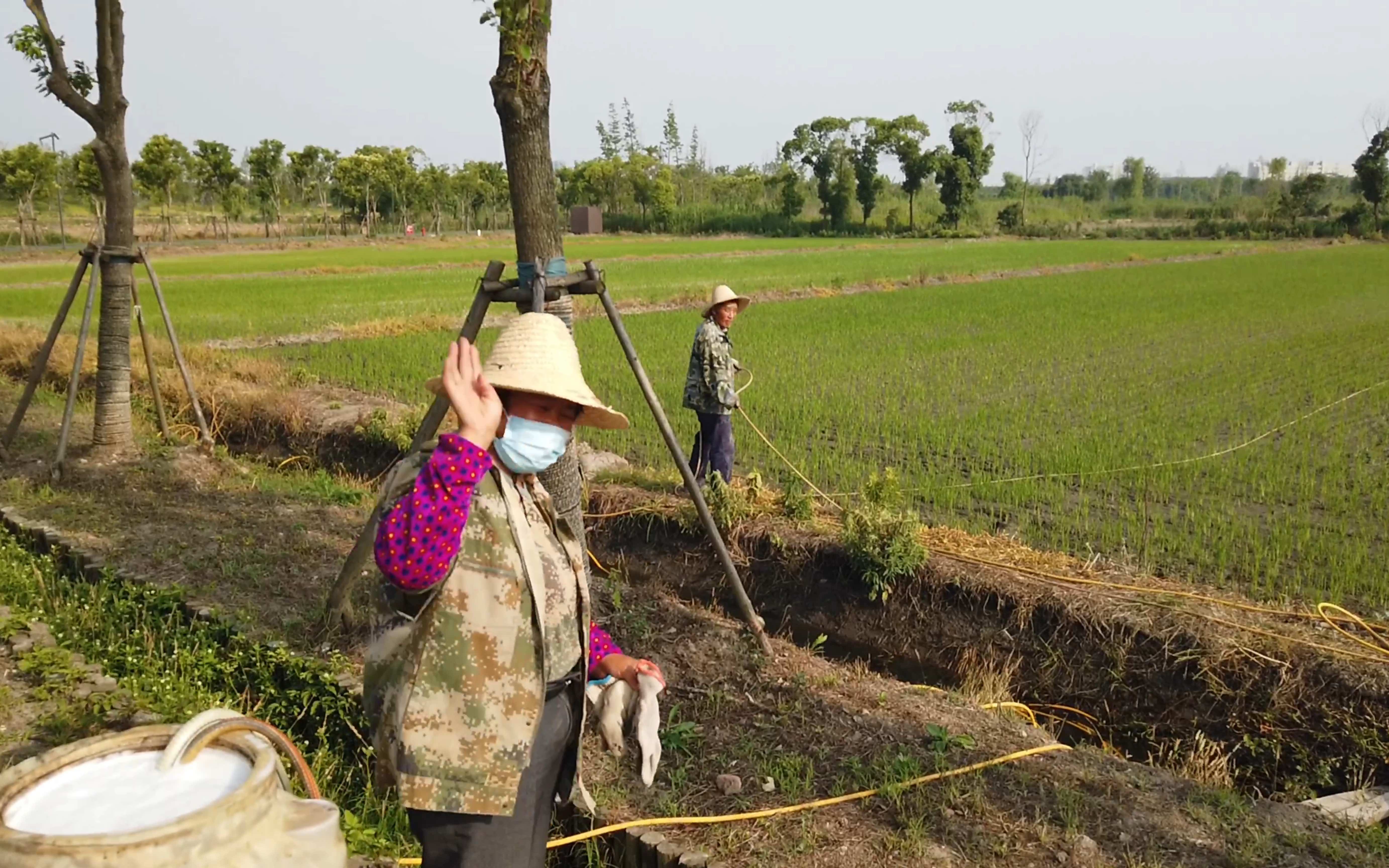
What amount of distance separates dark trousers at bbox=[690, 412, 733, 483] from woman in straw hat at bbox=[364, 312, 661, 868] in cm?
483

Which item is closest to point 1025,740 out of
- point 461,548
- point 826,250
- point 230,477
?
point 461,548

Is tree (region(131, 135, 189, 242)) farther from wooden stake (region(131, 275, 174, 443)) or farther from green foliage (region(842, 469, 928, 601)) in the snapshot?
green foliage (region(842, 469, 928, 601))

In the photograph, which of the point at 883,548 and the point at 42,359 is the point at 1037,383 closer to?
the point at 883,548

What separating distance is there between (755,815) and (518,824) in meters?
1.35

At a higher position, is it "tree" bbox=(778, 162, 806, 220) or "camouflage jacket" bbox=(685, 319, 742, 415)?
"tree" bbox=(778, 162, 806, 220)

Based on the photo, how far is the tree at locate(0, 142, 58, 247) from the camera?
3700 centimetres

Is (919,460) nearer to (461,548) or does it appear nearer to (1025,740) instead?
(1025,740)

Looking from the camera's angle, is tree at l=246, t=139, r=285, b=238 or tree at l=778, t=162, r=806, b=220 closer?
tree at l=246, t=139, r=285, b=238

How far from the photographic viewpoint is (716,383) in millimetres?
6773

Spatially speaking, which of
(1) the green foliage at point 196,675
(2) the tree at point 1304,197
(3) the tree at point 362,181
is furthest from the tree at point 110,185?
(2) the tree at point 1304,197

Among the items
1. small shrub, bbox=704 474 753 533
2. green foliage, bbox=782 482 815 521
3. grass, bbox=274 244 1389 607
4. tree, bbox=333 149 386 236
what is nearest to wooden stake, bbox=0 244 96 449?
grass, bbox=274 244 1389 607

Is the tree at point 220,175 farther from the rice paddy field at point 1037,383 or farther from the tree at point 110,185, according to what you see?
the tree at point 110,185

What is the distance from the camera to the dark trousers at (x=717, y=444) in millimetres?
6980

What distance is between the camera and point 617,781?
11.5 feet
